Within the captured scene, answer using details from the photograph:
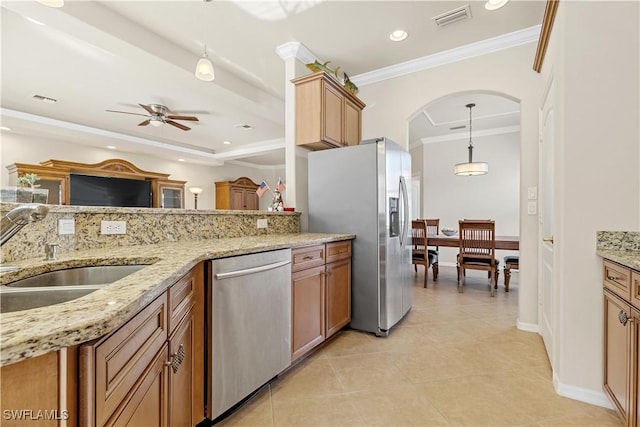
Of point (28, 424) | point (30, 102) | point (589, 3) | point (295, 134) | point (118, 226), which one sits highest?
point (30, 102)

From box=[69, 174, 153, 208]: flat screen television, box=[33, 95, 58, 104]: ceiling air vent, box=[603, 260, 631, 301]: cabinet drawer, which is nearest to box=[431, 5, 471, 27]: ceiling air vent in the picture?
box=[603, 260, 631, 301]: cabinet drawer

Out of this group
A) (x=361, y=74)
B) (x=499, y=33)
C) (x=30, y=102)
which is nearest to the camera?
(x=499, y=33)

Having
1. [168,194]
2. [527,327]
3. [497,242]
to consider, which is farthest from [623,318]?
[168,194]

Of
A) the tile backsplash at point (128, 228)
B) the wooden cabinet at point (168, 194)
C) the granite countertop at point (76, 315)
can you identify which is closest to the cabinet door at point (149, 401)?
the granite countertop at point (76, 315)

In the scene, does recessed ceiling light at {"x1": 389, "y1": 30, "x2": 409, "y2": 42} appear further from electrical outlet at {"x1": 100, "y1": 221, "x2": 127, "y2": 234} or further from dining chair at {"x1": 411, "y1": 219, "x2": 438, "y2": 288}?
electrical outlet at {"x1": 100, "y1": 221, "x2": 127, "y2": 234}

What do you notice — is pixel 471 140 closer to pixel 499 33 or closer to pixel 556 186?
pixel 499 33

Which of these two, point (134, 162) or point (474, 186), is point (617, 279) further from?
point (134, 162)

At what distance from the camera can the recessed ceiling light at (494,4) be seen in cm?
239

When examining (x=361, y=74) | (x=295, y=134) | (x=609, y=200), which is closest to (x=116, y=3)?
(x=295, y=134)

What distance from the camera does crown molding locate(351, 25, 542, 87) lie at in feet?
9.22

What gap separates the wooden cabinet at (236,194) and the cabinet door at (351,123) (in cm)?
538

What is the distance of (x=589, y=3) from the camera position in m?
1.68

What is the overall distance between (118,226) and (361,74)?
3.02 meters

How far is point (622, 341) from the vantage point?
4.61 ft
